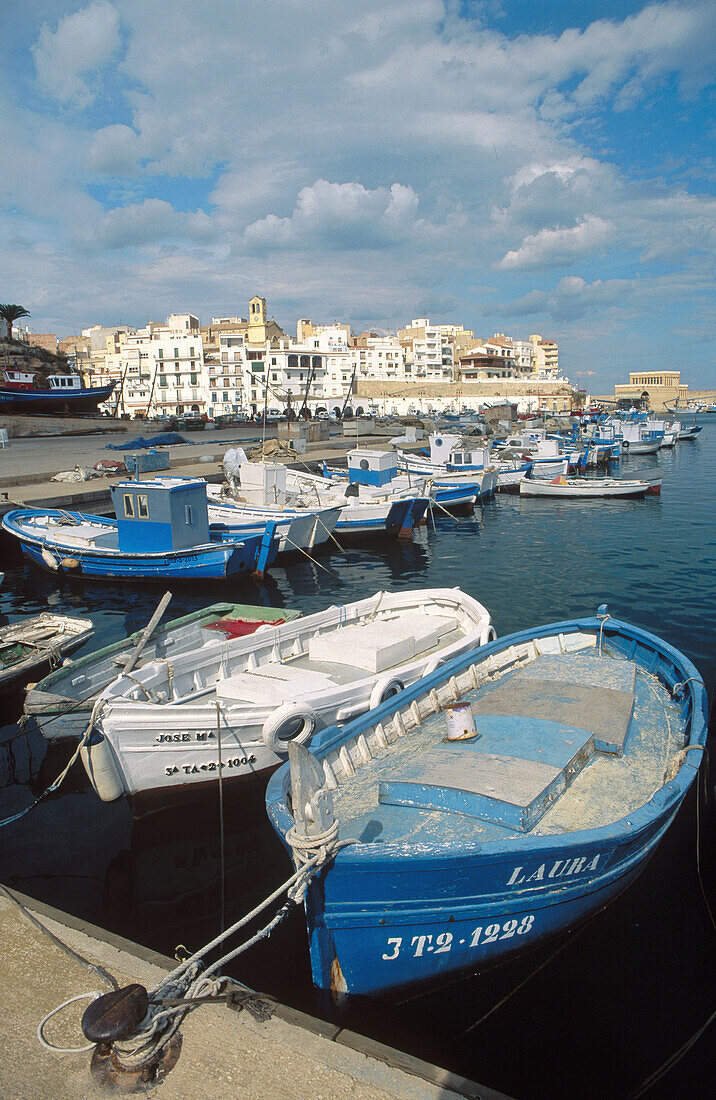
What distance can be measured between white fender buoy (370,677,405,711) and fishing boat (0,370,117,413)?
54.8 metres

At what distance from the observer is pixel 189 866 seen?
827 cm

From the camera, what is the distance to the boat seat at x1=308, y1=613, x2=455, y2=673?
10.3 metres

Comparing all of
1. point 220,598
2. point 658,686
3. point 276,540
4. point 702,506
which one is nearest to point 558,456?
point 702,506

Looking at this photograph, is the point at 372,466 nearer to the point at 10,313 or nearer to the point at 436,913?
the point at 436,913

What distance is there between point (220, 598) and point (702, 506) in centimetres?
2955

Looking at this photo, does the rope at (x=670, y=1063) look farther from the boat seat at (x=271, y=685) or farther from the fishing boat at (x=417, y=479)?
the fishing boat at (x=417, y=479)

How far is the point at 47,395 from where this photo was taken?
2255 inches

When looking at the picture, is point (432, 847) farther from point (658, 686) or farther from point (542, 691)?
point (658, 686)

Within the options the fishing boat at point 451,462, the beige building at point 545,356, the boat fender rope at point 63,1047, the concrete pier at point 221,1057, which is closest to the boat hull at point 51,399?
the fishing boat at point 451,462

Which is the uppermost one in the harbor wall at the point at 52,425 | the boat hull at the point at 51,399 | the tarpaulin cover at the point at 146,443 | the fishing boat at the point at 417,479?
the boat hull at the point at 51,399

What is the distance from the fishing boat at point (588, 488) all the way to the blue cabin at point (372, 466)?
12.0 metres

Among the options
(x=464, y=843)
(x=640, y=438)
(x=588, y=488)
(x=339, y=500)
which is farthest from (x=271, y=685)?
(x=640, y=438)

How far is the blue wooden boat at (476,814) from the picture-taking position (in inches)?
200

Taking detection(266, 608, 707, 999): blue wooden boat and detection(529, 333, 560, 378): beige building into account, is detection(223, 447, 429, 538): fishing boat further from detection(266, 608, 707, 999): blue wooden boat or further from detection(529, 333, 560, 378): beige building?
detection(529, 333, 560, 378): beige building
